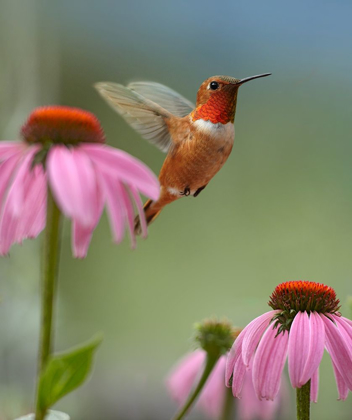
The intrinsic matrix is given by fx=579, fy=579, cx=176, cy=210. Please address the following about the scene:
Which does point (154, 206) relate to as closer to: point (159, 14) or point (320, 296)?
point (320, 296)

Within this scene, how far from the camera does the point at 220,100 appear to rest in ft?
0.95

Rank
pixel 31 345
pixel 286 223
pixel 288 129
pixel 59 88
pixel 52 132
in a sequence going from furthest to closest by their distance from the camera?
pixel 286 223
pixel 59 88
pixel 288 129
pixel 31 345
pixel 52 132

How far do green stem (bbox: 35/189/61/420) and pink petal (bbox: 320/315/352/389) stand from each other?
15 cm

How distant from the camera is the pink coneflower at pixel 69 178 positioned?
0.22m

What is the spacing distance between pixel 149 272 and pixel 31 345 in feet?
2.99

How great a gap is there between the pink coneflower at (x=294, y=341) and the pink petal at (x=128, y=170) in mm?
112

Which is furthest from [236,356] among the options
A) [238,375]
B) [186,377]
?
[186,377]

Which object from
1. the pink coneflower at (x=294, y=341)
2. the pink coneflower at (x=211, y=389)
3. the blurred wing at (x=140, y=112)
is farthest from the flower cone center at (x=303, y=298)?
the pink coneflower at (x=211, y=389)

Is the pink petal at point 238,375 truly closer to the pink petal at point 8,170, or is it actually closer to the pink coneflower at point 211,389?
the pink petal at point 8,170

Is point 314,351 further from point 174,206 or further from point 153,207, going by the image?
point 174,206

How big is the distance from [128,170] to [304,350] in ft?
0.44

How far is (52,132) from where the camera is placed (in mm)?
290

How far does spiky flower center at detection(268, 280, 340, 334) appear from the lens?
344 mm

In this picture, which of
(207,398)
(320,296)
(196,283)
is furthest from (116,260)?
(320,296)
